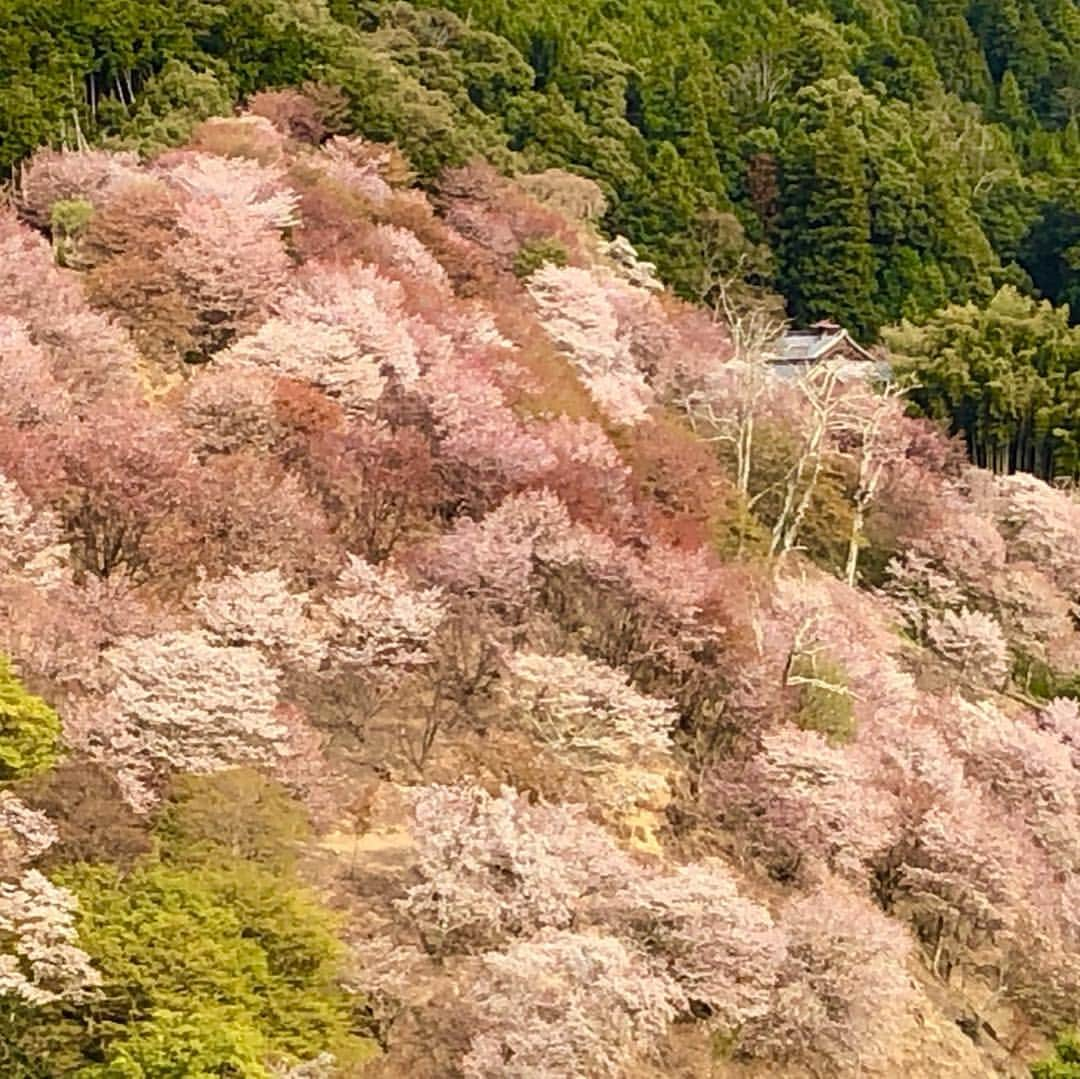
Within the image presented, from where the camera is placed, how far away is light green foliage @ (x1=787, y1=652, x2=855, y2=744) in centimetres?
1980

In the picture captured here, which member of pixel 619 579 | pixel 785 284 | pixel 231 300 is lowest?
pixel 785 284

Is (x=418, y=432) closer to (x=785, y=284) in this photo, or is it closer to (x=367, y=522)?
(x=367, y=522)

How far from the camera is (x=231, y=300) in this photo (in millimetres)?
24297

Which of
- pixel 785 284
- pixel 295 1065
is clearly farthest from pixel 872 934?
pixel 785 284

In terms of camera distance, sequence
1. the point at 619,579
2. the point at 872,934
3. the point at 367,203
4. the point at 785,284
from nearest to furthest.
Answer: the point at 872,934 → the point at 619,579 → the point at 367,203 → the point at 785,284

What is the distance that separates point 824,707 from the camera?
19984 mm

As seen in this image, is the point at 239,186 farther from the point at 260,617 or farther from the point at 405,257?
the point at 260,617

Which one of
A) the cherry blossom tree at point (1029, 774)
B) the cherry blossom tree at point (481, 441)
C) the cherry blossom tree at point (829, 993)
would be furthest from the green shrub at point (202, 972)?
the cherry blossom tree at point (1029, 774)

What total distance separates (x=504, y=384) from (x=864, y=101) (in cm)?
3354

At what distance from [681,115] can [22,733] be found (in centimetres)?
4193

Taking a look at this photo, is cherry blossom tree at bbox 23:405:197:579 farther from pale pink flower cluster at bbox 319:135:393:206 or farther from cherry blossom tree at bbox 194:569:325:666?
pale pink flower cluster at bbox 319:135:393:206

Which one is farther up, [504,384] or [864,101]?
[504,384]

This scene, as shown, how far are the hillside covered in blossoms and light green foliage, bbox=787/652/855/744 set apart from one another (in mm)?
56

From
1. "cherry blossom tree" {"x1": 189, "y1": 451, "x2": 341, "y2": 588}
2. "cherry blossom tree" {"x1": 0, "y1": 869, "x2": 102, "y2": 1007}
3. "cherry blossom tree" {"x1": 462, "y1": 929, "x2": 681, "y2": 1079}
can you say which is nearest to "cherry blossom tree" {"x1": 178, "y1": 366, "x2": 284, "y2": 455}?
"cherry blossom tree" {"x1": 189, "y1": 451, "x2": 341, "y2": 588}
